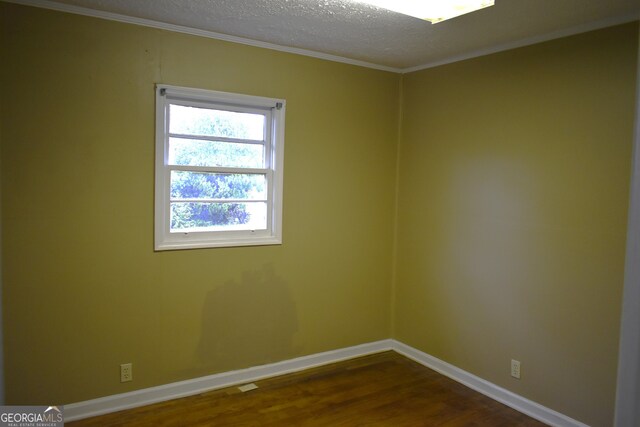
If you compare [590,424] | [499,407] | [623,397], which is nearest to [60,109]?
[623,397]

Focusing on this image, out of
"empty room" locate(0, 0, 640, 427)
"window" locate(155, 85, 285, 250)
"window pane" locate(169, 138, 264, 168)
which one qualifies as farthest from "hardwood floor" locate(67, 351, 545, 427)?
"window pane" locate(169, 138, 264, 168)

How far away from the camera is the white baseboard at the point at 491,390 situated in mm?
3041

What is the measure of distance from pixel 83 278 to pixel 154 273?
0.43m

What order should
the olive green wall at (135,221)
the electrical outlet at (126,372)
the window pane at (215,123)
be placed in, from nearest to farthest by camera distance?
the olive green wall at (135,221) < the electrical outlet at (126,372) < the window pane at (215,123)

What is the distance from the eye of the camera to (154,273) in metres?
3.17

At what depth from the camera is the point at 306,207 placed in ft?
12.4

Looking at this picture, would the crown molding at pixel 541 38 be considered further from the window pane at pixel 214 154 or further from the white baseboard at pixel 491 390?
the white baseboard at pixel 491 390

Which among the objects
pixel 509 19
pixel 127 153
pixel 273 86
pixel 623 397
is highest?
pixel 509 19

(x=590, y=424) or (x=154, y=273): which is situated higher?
(x=154, y=273)

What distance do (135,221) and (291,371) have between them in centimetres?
170

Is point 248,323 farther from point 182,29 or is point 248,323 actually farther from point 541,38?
point 541,38

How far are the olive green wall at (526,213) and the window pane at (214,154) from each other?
1423 mm

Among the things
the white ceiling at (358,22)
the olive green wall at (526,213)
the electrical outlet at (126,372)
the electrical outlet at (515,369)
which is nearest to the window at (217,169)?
the white ceiling at (358,22)

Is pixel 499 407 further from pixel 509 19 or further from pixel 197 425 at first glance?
pixel 509 19
